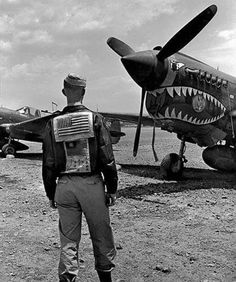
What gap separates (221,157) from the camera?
11.0m

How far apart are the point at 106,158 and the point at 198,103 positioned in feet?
22.1

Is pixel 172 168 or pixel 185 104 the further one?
pixel 172 168

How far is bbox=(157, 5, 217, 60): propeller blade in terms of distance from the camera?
844 cm

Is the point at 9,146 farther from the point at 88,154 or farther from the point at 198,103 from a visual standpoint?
the point at 88,154

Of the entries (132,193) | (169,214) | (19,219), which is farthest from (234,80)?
(19,219)

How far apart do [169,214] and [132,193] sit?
190 cm

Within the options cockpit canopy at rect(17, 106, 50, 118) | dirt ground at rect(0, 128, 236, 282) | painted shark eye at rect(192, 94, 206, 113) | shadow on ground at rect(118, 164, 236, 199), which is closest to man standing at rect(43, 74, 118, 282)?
dirt ground at rect(0, 128, 236, 282)

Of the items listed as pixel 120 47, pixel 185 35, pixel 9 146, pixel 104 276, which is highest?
pixel 185 35

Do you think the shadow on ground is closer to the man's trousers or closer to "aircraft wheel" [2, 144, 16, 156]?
the man's trousers

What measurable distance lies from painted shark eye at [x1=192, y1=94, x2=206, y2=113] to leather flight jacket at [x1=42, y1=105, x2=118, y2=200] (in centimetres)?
656

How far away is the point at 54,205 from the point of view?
382cm

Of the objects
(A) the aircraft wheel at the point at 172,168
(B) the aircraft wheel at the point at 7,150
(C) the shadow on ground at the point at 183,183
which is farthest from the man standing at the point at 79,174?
(B) the aircraft wheel at the point at 7,150

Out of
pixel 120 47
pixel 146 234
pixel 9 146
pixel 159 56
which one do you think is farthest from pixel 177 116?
pixel 9 146

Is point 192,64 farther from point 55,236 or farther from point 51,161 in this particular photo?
point 51,161
